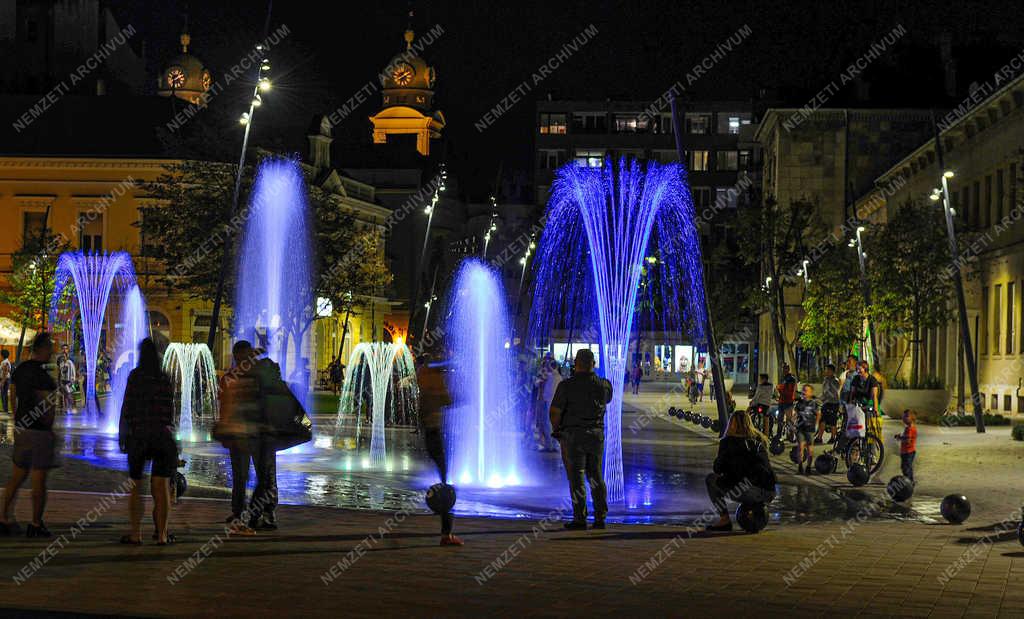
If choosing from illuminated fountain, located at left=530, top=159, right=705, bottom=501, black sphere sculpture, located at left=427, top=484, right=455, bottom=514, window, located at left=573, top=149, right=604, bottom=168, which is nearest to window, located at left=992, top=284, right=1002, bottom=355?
illuminated fountain, located at left=530, top=159, right=705, bottom=501

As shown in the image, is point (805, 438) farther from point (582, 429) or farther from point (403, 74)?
point (403, 74)

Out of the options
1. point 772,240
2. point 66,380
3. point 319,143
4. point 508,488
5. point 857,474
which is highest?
point 319,143

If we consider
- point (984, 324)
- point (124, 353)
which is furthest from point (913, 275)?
point (124, 353)

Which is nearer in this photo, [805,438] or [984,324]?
[805,438]

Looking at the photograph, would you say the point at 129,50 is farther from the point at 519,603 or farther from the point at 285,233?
the point at 519,603

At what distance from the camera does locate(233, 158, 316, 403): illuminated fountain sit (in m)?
47.3

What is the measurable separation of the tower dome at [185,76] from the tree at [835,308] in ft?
186

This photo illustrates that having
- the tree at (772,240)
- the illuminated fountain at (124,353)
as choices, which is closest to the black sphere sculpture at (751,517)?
the illuminated fountain at (124,353)

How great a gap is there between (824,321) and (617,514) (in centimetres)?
3288

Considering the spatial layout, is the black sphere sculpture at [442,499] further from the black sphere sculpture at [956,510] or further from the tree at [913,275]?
the tree at [913,275]

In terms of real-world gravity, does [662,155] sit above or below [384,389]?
above

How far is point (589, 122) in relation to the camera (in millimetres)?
132125

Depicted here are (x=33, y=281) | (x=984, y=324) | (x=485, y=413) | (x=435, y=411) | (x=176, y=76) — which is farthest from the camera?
(x=176, y=76)

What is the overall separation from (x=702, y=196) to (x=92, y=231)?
69364 mm
